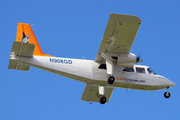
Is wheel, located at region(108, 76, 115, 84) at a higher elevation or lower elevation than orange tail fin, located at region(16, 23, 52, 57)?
lower

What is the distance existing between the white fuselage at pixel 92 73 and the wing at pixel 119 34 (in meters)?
1.62

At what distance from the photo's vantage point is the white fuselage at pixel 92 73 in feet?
79.3

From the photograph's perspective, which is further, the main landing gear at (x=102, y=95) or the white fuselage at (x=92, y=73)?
the main landing gear at (x=102, y=95)

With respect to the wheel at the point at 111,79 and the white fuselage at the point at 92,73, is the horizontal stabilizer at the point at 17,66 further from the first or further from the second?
the wheel at the point at 111,79

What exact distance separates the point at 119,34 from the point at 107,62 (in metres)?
3.20

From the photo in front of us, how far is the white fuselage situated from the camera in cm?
2416

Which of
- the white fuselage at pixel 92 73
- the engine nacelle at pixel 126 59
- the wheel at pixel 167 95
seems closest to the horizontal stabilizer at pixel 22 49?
the white fuselage at pixel 92 73

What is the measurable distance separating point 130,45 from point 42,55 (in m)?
7.85

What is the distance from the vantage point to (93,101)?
30.8 meters

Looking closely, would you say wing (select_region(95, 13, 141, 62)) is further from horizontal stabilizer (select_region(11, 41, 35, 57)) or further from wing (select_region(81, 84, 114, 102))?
horizontal stabilizer (select_region(11, 41, 35, 57))

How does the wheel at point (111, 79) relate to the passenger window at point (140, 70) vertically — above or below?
below

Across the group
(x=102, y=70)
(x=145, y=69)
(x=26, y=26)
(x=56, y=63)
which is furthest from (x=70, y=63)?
(x=145, y=69)

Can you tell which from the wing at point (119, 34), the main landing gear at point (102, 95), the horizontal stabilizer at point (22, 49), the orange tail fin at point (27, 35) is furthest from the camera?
the main landing gear at point (102, 95)

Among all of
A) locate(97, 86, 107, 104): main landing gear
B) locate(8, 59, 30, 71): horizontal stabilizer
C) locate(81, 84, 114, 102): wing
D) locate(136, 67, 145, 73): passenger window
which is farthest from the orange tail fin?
locate(136, 67, 145, 73): passenger window
